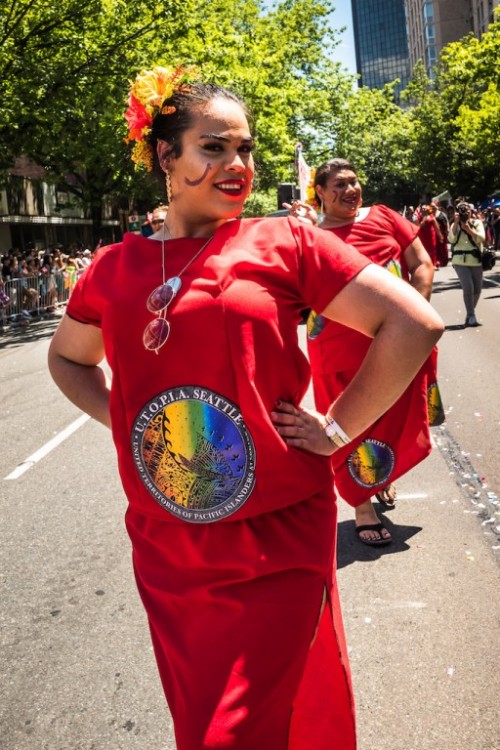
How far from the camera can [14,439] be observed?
328 inches

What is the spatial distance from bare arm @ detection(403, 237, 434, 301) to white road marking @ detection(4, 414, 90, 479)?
12.1ft

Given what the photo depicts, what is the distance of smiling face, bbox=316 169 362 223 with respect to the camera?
4.64m

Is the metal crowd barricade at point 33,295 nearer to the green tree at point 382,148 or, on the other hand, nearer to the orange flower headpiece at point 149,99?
the orange flower headpiece at point 149,99

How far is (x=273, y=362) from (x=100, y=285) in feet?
1.56

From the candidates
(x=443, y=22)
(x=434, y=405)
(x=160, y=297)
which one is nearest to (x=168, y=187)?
(x=160, y=297)

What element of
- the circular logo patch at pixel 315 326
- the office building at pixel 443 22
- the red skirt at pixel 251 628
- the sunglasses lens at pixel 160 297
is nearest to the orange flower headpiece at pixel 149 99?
the sunglasses lens at pixel 160 297

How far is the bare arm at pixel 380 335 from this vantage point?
193 centimetres

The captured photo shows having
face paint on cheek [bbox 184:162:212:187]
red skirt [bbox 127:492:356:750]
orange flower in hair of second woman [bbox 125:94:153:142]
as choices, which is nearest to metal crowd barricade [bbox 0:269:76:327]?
orange flower in hair of second woman [bbox 125:94:153:142]

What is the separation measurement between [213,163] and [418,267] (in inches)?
113

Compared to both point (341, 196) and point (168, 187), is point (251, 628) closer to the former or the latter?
point (168, 187)

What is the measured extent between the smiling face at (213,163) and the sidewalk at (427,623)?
186 centimetres

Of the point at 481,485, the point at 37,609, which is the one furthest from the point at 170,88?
the point at 481,485

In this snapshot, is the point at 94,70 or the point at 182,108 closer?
the point at 182,108

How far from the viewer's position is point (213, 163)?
6.85 feet
